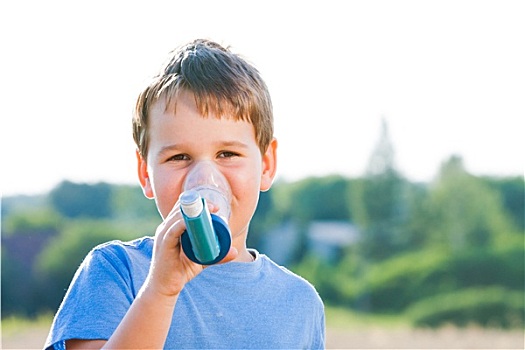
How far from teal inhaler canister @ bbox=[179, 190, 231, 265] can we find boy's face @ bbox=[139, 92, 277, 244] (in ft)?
1.03

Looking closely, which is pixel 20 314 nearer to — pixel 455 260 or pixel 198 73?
pixel 455 260

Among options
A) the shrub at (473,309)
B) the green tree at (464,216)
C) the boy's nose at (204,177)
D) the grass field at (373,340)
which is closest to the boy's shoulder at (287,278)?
the boy's nose at (204,177)

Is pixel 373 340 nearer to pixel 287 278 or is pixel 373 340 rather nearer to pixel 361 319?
pixel 361 319

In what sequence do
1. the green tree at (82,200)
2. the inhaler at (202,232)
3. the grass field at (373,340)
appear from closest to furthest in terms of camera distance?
the inhaler at (202,232) → the grass field at (373,340) → the green tree at (82,200)

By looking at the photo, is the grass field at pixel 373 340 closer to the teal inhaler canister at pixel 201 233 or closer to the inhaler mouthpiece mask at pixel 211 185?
the inhaler mouthpiece mask at pixel 211 185

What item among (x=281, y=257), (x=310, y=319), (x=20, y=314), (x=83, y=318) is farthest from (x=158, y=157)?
(x=281, y=257)

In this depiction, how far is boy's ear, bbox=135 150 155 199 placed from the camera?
6.81 ft

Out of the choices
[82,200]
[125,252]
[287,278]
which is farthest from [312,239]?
[125,252]

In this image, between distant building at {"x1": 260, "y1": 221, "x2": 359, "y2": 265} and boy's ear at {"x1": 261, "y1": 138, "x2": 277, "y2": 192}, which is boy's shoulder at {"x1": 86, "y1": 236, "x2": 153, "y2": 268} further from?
distant building at {"x1": 260, "y1": 221, "x2": 359, "y2": 265}

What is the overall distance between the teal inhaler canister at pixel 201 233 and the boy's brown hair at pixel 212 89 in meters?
0.42

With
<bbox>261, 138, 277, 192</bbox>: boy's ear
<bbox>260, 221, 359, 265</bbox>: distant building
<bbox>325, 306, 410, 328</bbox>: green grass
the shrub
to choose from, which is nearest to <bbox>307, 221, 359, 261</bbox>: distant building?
<bbox>260, 221, 359, 265</bbox>: distant building

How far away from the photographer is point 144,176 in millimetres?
2096

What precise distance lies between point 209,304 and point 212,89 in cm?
53

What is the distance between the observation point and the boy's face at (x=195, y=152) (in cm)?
189
